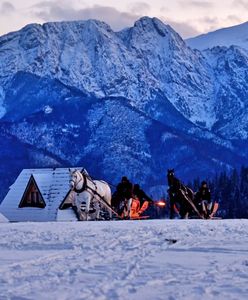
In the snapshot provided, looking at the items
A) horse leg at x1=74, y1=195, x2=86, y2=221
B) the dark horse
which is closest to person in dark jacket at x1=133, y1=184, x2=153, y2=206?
the dark horse

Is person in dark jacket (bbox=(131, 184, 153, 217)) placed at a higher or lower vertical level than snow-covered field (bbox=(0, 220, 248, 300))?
higher

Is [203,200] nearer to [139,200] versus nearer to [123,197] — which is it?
[139,200]

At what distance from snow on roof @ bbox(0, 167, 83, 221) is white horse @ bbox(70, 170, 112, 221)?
7.05 meters

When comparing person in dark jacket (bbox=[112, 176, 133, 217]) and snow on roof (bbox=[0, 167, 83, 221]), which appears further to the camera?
snow on roof (bbox=[0, 167, 83, 221])

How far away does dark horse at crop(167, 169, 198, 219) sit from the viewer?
3306 cm

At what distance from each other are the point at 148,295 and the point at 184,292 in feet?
1.93

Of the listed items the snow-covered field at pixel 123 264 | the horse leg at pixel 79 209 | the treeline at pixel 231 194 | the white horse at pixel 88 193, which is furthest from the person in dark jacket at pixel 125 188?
the treeline at pixel 231 194

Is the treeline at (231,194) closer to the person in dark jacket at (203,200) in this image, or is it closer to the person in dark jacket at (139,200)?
the person in dark jacket at (139,200)

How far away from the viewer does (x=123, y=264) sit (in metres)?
13.6

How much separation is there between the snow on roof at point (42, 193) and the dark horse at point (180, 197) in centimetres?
1808

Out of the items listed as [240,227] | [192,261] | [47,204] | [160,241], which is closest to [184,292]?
[192,261]

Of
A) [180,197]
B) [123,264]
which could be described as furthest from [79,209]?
[123,264]

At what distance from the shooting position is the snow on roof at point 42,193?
5106cm

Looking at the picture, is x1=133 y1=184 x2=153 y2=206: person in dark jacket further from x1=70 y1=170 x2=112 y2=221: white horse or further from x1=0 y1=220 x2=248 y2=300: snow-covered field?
x1=0 y1=220 x2=248 y2=300: snow-covered field
